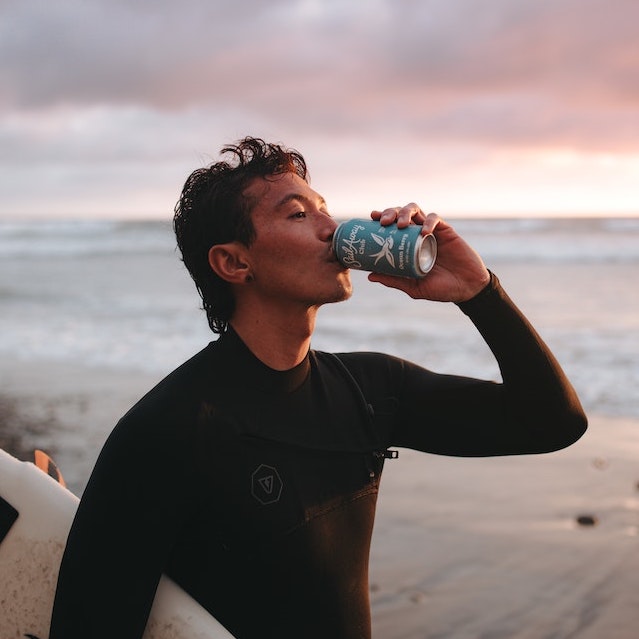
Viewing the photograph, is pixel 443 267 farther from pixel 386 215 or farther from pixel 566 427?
pixel 566 427

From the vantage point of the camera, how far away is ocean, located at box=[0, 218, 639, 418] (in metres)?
8.41

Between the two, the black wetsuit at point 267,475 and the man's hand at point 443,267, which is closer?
the black wetsuit at point 267,475

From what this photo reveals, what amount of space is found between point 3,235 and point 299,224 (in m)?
37.1

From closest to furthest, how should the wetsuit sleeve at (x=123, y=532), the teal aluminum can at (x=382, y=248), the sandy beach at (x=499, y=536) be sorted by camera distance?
1. the wetsuit sleeve at (x=123, y=532)
2. the teal aluminum can at (x=382, y=248)
3. the sandy beach at (x=499, y=536)

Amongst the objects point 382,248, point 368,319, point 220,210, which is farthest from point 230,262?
point 368,319

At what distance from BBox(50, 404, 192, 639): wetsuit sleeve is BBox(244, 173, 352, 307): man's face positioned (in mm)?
436

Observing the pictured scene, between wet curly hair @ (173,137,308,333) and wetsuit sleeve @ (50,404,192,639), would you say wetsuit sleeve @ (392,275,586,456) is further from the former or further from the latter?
wetsuit sleeve @ (50,404,192,639)

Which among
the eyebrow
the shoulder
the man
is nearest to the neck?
the man

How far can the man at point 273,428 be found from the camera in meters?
1.70

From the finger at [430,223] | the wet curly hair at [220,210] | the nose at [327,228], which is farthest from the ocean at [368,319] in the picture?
the finger at [430,223]

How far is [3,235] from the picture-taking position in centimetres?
3628

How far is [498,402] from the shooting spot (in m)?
2.05

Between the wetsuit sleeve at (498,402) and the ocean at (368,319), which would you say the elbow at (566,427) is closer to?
the wetsuit sleeve at (498,402)

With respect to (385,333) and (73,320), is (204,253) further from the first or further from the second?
(73,320)
